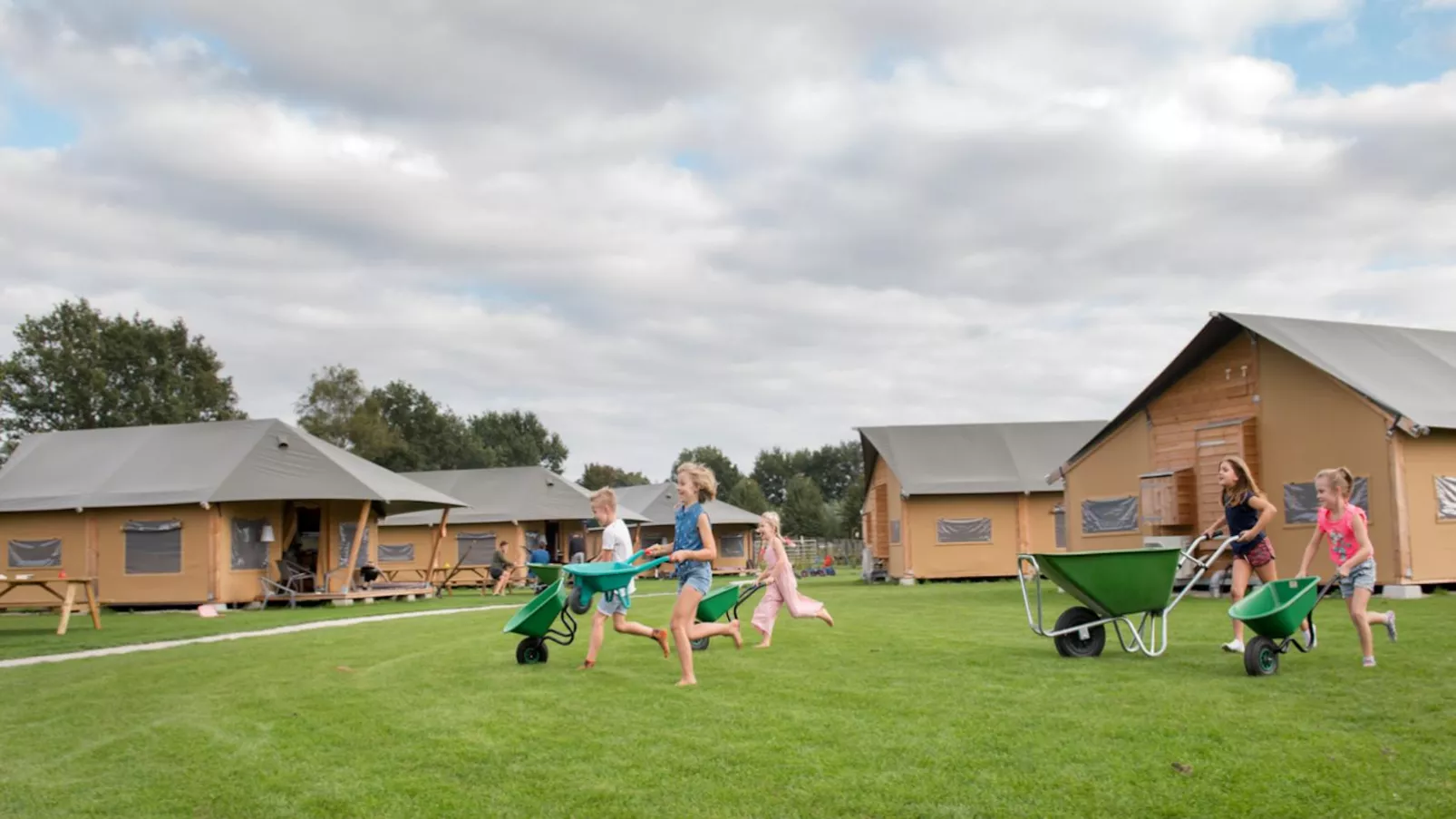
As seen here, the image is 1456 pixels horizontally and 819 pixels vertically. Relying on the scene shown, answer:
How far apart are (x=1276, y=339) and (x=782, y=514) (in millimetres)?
48049

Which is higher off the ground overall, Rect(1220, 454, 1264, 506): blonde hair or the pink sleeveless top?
Rect(1220, 454, 1264, 506): blonde hair

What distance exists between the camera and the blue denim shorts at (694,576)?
8.33m

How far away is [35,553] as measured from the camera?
949 inches

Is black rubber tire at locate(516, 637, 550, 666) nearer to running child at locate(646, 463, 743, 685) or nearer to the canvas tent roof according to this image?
running child at locate(646, 463, 743, 685)

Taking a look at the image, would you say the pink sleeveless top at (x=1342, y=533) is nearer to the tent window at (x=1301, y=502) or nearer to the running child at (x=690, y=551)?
the running child at (x=690, y=551)

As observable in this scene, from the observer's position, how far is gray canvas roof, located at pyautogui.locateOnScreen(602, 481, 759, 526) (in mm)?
45469

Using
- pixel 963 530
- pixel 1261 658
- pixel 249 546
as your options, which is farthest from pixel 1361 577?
pixel 963 530

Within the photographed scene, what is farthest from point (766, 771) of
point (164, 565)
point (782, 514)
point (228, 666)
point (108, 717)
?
point (782, 514)

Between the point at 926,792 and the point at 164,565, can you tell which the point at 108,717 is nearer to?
the point at 926,792

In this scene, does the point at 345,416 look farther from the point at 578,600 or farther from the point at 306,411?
the point at 578,600

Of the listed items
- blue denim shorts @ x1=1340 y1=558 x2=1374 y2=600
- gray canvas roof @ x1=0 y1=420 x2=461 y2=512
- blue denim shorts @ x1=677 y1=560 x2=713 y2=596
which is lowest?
blue denim shorts @ x1=1340 y1=558 x2=1374 y2=600

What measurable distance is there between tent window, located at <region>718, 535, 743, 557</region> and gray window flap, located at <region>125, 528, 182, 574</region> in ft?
87.4

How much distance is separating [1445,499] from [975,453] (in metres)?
15.3

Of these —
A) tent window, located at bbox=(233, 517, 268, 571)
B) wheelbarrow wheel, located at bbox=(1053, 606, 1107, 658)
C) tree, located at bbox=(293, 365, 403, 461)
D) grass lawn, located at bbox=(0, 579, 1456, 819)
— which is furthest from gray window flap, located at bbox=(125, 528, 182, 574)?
tree, located at bbox=(293, 365, 403, 461)
